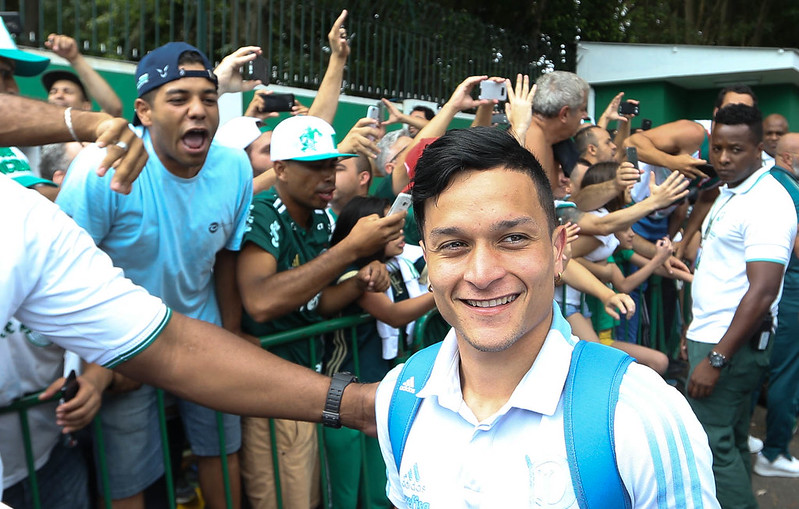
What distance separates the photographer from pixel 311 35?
8641mm

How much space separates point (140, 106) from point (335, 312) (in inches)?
49.4

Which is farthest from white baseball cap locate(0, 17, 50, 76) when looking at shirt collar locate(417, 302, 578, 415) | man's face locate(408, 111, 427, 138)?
man's face locate(408, 111, 427, 138)

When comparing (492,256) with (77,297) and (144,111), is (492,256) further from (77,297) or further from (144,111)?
(144,111)

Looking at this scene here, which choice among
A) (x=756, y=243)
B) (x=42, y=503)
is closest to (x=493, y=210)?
(x=42, y=503)

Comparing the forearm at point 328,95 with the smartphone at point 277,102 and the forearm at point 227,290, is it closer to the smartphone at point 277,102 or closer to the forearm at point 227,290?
the smartphone at point 277,102

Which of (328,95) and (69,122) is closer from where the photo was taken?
(69,122)

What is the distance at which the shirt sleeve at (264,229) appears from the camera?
9.96 ft

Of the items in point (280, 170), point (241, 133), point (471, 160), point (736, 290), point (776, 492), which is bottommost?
point (776, 492)

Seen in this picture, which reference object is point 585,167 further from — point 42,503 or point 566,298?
point 42,503

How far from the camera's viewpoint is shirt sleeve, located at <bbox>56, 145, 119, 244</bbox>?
262 centimetres

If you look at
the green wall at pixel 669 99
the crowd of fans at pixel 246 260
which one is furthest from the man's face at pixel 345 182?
the green wall at pixel 669 99

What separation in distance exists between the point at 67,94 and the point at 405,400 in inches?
181

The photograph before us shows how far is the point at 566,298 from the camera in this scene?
4.15m

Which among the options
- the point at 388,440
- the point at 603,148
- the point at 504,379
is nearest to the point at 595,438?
the point at 504,379
